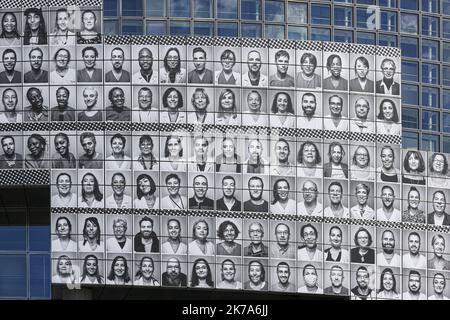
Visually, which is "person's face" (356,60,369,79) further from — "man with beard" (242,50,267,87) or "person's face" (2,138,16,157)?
"person's face" (2,138,16,157)

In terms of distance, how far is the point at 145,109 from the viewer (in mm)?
55375

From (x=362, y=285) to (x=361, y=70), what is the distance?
10592 mm

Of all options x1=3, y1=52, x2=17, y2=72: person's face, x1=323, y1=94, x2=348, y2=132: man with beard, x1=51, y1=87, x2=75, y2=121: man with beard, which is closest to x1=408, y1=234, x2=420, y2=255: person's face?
x1=323, y1=94, x2=348, y2=132: man with beard

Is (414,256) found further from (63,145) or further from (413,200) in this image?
(63,145)

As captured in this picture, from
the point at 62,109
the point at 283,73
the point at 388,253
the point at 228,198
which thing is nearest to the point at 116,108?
the point at 62,109

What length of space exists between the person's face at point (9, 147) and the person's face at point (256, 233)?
38.7 feet

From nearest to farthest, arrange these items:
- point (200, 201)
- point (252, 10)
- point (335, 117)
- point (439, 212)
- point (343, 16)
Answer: point (200, 201), point (335, 117), point (252, 10), point (439, 212), point (343, 16)

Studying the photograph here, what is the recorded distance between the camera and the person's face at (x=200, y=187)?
5469 centimetres

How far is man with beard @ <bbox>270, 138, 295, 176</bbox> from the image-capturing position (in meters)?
55.8

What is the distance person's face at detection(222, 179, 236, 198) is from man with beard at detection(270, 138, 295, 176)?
6.78 feet

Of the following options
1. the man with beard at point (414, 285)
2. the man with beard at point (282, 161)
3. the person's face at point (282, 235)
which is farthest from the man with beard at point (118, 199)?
the man with beard at point (414, 285)

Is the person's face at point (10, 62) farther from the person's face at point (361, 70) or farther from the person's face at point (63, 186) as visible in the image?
the person's face at point (361, 70)
